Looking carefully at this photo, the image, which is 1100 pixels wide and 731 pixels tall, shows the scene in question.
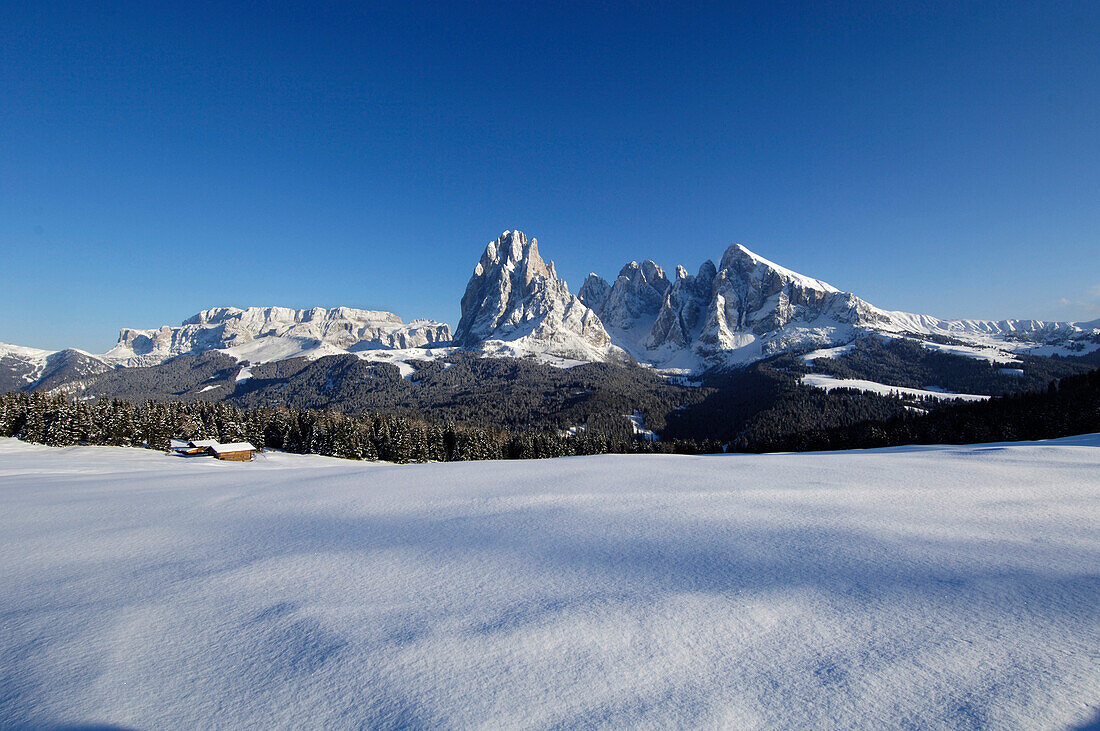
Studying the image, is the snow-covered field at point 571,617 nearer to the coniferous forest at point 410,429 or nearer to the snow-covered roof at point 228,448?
the snow-covered roof at point 228,448

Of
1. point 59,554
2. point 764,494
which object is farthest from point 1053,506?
point 59,554

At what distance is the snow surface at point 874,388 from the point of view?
14938 centimetres

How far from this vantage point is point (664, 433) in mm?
149375

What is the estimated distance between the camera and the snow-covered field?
11.0 ft

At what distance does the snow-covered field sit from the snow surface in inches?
6833

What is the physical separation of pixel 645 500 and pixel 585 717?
698 cm

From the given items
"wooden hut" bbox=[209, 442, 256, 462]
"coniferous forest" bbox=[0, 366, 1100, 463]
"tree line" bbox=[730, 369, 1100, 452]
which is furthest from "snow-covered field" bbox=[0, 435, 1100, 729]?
"tree line" bbox=[730, 369, 1100, 452]

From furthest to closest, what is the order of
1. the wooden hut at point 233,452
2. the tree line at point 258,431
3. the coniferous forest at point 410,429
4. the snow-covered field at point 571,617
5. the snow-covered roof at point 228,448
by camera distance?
1. the tree line at point 258,431
2. the coniferous forest at point 410,429
3. the snow-covered roof at point 228,448
4. the wooden hut at point 233,452
5. the snow-covered field at point 571,617

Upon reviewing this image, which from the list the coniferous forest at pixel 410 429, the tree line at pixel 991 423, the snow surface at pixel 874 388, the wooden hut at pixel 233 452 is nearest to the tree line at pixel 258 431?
the coniferous forest at pixel 410 429

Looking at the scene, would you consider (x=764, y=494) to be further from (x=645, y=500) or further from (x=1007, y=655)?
(x=1007, y=655)

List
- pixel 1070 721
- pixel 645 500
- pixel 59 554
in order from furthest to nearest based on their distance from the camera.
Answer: pixel 645 500
pixel 59 554
pixel 1070 721

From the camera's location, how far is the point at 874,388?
159125mm

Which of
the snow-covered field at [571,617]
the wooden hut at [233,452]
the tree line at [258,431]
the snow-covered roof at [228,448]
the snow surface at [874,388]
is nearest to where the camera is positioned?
the snow-covered field at [571,617]

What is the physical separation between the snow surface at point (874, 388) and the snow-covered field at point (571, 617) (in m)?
174
